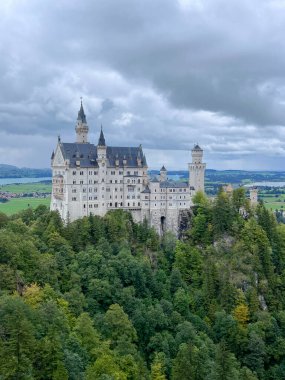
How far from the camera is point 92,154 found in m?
120

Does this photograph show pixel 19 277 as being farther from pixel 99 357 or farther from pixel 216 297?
pixel 216 297

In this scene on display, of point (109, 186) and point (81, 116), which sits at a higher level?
point (81, 116)

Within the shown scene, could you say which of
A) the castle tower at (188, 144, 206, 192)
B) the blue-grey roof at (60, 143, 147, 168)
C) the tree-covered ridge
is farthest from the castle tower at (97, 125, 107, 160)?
the castle tower at (188, 144, 206, 192)

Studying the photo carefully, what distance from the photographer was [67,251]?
99.8 metres

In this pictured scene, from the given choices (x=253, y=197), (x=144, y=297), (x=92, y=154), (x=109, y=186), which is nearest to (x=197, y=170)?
(x=253, y=197)

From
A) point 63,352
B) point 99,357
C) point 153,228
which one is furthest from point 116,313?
point 153,228

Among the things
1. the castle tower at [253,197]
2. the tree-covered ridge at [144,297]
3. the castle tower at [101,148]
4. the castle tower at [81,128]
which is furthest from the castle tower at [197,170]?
the castle tower at [81,128]

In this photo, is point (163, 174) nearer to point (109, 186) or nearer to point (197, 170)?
point (197, 170)

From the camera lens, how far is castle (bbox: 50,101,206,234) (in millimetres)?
115688

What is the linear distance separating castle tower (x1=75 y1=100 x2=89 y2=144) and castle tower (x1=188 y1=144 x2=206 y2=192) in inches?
1129

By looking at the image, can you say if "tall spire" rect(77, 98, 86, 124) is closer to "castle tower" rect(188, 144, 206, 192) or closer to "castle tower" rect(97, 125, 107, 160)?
"castle tower" rect(97, 125, 107, 160)

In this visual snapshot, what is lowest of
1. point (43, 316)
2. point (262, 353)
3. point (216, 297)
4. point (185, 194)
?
point (262, 353)

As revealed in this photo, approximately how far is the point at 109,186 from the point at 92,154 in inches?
340

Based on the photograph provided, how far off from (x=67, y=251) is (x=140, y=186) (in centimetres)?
3049
